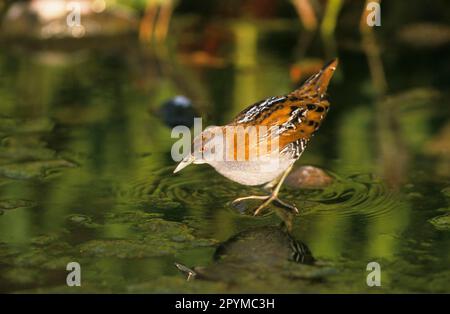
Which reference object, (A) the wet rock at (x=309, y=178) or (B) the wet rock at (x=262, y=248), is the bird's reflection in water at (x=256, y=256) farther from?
(A) the wet rock at (x=309, y=178)

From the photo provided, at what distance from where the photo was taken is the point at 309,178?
20.4 ft

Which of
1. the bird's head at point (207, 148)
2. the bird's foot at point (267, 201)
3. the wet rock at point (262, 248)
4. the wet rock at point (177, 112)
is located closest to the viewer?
the wet rock at point (262, 248)

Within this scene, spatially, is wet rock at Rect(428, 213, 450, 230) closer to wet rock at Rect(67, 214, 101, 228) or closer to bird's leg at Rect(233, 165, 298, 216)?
bird's leg at Rect(233, 165, 298, 216)

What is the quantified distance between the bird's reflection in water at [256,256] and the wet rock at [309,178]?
27.8 inches

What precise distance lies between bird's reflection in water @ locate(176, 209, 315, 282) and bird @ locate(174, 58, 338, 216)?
36 cm

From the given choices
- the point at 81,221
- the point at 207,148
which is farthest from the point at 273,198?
the point at 81,221

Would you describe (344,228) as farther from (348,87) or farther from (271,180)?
(348,87)

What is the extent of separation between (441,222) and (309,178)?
3.38 feet

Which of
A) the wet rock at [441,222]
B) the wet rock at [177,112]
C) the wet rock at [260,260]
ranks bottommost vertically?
the wet rock at [260,260]

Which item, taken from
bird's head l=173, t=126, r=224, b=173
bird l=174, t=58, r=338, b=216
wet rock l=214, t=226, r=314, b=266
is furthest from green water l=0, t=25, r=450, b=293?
bird's head l=173, t=126, r=224, b=173

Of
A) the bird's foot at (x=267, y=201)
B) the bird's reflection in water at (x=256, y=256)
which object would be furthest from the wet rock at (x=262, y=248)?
the bird's foot at (x=267, y=201)

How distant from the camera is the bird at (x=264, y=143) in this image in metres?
5.43

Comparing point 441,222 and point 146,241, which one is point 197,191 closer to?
point 146,241
